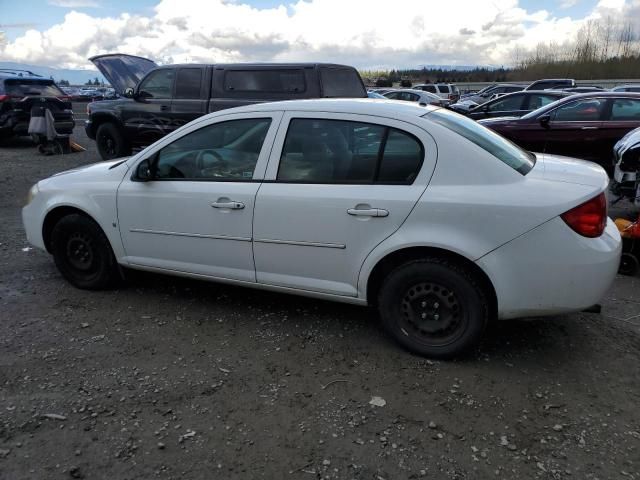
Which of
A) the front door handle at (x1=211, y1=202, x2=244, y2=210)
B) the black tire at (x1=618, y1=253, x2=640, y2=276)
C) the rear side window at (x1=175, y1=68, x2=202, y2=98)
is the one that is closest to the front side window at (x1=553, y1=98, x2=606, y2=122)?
the black tire at (x1=618, y1=253, x2=640, y2=276)

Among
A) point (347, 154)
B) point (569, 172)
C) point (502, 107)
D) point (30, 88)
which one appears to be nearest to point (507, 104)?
point (502, 107)

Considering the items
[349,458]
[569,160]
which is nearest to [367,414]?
[349,458]

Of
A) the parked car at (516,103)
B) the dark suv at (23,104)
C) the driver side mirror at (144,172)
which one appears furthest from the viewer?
the dark suv at (23,104)

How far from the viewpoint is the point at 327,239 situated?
133 inches

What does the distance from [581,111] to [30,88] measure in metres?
12.6

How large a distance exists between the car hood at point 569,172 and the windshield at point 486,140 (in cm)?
7

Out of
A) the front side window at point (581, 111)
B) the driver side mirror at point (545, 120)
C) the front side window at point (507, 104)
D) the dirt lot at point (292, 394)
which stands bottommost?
the dirt lot at point (292, 394)

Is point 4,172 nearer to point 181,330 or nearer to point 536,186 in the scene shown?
point 181,330

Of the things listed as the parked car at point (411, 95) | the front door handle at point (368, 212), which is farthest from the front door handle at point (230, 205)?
the parked car at point (411, 95)

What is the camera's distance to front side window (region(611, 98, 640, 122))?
8589mm

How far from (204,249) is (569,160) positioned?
2.71m

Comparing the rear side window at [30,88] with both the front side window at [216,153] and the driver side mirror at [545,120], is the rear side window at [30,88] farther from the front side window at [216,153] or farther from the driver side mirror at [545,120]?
the driver side mirror at [545,120]

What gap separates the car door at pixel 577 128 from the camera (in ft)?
28.8

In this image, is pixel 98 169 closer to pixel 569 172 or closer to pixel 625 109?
pixel 569 172
